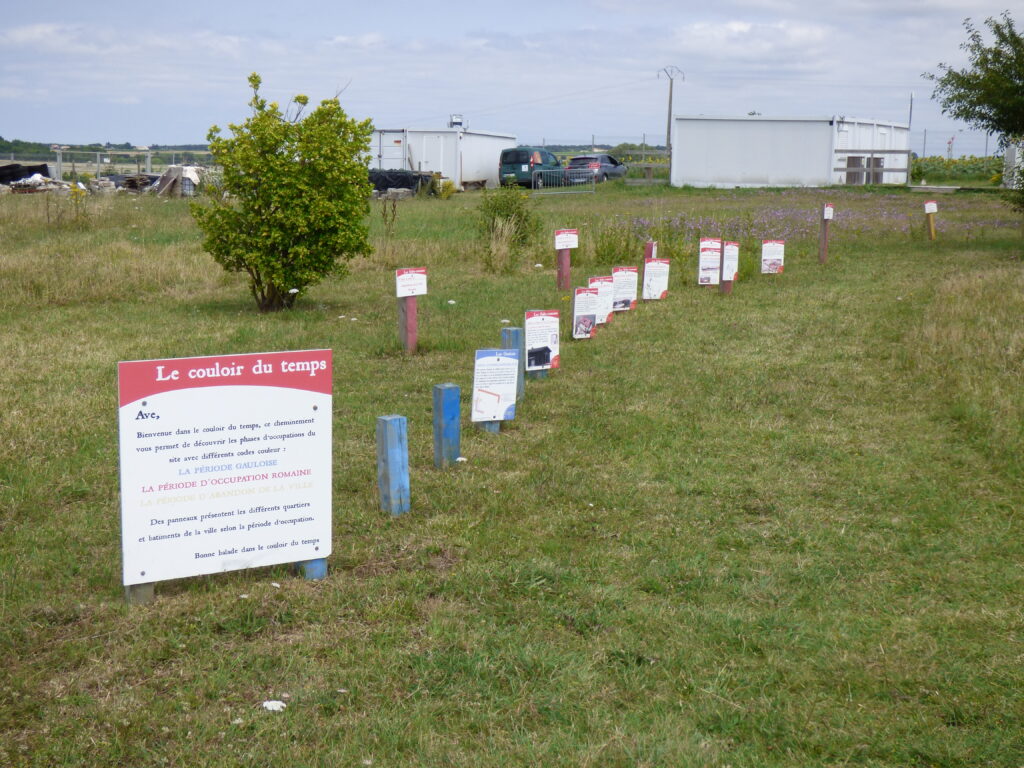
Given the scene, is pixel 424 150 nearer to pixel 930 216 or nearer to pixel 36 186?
pixel 36 186

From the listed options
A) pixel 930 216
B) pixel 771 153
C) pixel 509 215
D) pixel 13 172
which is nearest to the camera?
pixel 509 215

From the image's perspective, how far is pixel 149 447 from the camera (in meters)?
4.07

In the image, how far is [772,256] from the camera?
1476 cm

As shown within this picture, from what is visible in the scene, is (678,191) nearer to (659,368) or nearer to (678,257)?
(678,257)

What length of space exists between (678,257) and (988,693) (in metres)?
12.4

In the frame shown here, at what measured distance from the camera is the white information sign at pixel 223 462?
160 inches

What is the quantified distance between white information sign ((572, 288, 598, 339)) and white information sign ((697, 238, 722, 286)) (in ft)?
13.0

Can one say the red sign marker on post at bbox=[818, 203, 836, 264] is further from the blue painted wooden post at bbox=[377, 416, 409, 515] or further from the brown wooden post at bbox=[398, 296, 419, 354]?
the blue painted wooden post at bbox=[377, 416, 409, 515]

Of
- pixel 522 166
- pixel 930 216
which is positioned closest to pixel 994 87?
pixel 930 216

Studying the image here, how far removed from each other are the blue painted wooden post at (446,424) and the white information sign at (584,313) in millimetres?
4048

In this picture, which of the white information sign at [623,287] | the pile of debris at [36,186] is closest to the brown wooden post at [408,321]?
the white information sign at [623,287]

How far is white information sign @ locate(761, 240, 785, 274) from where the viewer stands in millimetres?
14609

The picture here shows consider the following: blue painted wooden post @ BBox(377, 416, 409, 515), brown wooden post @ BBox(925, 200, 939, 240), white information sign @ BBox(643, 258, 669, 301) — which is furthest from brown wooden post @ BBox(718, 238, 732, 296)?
blue painted wooden post @ BBox(377, 416, 409, 515)

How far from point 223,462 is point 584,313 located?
6.10 meters
